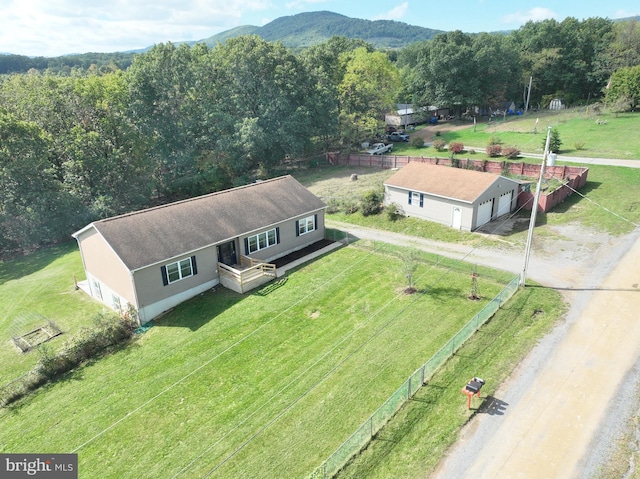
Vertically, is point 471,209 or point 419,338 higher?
point 471,209

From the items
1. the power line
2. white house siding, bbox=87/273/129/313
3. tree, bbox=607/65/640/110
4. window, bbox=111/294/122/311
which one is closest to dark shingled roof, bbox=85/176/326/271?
white house siding, bbox=87/273/129/313

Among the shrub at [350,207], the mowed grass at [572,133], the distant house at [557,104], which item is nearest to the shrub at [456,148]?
the mowed grass at [572,133]

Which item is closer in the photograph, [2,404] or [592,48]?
[2,404]

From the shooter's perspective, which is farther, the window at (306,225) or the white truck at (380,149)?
the white truck at (380,149)

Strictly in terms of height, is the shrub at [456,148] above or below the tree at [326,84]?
below

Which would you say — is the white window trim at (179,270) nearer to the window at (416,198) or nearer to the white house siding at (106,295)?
the white house siding at (106,295)

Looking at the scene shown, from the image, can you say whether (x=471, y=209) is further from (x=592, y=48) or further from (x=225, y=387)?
(x=592, y=48)

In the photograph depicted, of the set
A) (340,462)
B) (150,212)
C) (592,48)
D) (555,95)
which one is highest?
(592,48)

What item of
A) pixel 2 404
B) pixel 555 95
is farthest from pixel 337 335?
pixel 555 95
